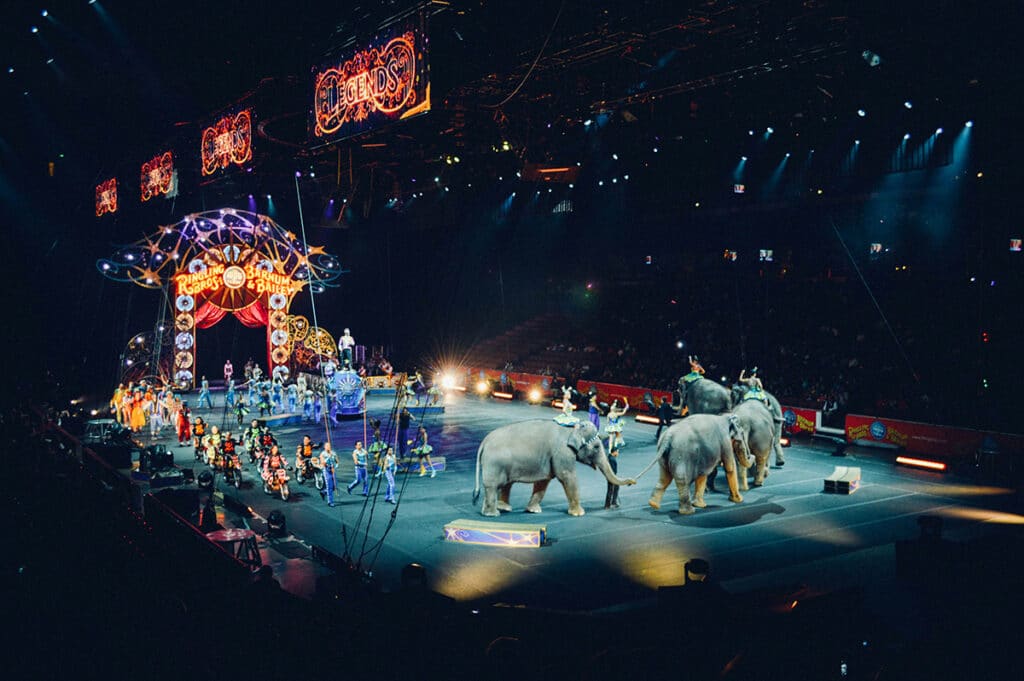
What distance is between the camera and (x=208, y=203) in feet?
107

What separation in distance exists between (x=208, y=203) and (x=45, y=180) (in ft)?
19.0

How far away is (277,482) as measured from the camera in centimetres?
1432

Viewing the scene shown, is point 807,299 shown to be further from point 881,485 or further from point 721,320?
point 881,485

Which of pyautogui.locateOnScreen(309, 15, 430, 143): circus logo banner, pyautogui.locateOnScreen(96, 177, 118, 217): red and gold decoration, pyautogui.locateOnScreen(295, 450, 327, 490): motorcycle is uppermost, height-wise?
pyautogui.locateOnScreen(96, 177, 118, 217): red and gold decoration

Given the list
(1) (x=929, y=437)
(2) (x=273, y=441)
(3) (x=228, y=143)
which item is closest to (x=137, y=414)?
(2) (x=273, y=441)

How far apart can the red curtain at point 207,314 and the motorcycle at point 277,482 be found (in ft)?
57.2

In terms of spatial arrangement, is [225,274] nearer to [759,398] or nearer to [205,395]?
[205,395]

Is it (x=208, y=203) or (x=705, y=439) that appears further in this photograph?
(x=208, y=203)

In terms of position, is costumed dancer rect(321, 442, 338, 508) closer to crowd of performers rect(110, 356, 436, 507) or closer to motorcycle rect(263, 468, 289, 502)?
crowd of performers rect(110, 356, 436, 507)

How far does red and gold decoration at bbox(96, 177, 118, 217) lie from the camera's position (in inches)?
917

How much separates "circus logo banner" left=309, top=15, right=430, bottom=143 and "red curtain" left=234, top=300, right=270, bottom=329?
2051cm

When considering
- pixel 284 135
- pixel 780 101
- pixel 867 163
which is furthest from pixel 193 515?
pixel 867 163

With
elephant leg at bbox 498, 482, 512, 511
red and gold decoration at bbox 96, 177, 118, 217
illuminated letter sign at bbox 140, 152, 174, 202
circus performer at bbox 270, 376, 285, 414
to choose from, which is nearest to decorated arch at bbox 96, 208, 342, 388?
circus performer at bbox 270, 376, 285, 414

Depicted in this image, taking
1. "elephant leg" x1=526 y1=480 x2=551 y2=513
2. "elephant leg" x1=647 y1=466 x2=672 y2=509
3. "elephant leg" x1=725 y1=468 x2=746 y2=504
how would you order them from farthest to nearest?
"elephant leg" x1=725 y1=468 x2=746 y2=504 < "elephant leg" x1=647 y1=466 x2=672 y2=509 < "elephant leg" x1=526 y1=480 x2=551 y2=513
